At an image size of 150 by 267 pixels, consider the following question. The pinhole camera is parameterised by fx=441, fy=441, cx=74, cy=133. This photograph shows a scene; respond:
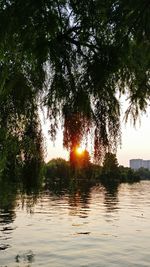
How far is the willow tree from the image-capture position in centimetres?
544

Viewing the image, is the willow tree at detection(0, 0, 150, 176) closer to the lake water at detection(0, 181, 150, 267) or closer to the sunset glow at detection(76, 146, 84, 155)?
the sunset glow at detection(76, 146, 84, 155)

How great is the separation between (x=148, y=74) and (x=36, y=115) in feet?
7.43

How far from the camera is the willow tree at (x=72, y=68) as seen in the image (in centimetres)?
544

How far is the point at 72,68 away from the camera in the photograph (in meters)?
7.10

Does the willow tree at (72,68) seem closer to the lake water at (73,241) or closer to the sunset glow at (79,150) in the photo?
the sunset glow at (79,150)

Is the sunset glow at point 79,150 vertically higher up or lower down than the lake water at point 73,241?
higher up

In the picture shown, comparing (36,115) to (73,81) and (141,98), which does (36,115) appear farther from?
(141,98)

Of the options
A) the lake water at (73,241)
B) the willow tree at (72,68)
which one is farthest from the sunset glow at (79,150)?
the lake water at (73,241)

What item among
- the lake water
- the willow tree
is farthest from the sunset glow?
the lake water

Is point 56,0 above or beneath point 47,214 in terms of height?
above

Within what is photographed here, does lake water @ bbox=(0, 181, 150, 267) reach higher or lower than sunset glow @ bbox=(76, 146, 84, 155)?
lower

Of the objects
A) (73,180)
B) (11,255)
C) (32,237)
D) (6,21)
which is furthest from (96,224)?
(6,21)

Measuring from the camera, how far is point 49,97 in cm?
729

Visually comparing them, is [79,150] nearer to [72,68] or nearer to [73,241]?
[72,68]
